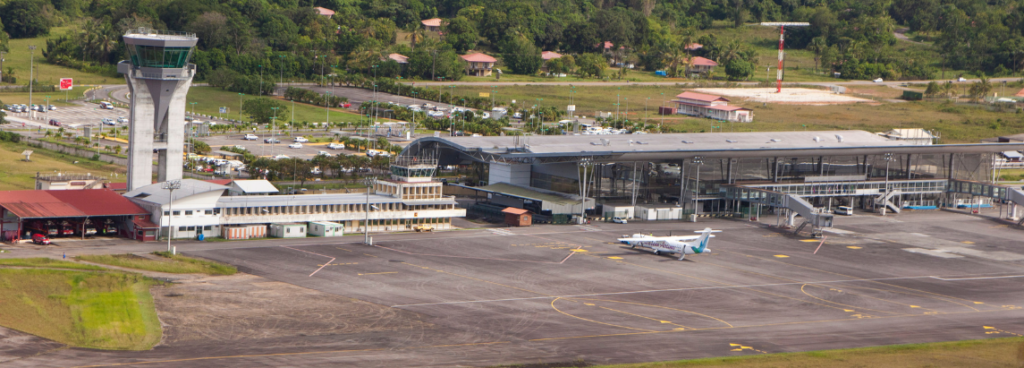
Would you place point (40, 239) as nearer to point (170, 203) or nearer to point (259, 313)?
point (170, 203)

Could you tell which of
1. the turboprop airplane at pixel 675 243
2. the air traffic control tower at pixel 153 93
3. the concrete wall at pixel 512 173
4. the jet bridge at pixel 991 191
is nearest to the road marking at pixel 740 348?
the turboprop airplane at pixel 675 243

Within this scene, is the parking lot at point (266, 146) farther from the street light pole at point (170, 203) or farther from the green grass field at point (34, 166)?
the street light pole at point (170, 203)

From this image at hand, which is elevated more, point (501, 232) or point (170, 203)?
point (170, 203)

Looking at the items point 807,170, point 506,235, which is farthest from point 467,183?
point 807,170

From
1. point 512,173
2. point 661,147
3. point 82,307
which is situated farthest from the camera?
point 512,173

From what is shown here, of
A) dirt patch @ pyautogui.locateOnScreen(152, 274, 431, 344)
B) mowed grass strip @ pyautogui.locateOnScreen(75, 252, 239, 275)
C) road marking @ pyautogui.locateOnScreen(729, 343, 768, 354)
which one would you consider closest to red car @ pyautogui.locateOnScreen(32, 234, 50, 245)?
mowed grass strip @ pyautogui.locateOnScreen(75, 252, 239, 275)

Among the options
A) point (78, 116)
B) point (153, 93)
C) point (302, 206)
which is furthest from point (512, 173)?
point (78, 116)
